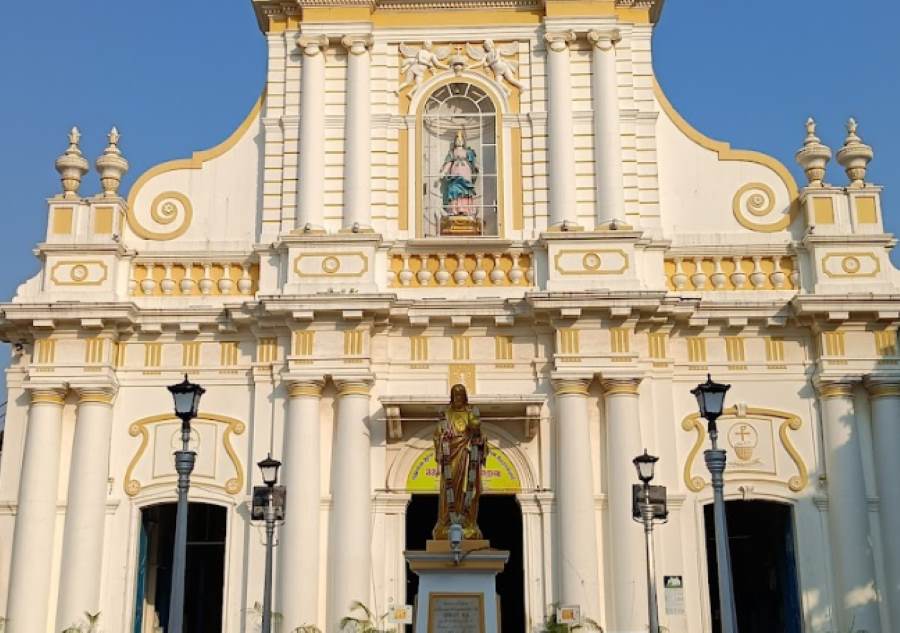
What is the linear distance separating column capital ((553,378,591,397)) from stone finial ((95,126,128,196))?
826 cm

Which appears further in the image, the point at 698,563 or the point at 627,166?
the point at 627,166

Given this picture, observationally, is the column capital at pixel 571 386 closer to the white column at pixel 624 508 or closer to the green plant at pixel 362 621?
the white column at pixel 624 508

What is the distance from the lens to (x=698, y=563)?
1911 centimetres

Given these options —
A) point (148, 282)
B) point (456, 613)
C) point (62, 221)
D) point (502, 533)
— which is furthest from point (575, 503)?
point (62, 221)

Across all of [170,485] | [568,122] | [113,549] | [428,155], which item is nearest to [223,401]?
[170,485]

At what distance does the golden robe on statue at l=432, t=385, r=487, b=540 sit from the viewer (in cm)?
1669

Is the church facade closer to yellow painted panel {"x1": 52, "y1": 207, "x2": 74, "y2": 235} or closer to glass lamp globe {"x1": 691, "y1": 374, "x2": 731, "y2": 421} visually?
yellow painted panel {"x1": 52, "y1": 207, "x2": 74, "y2": 235}

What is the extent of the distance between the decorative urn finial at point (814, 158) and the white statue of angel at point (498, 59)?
16.4 ft

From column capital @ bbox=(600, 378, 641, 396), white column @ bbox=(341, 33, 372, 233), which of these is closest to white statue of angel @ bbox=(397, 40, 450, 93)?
white column @ bbox=(341, 33, 372, 233)

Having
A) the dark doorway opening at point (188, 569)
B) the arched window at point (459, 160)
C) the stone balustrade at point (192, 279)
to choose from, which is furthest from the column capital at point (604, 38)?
the dark doorway opening at point (188, 569)

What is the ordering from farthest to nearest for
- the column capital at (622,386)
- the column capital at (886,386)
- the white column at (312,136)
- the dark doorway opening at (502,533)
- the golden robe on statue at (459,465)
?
the dark doorway opening at (502,533), the white column at (312,136), the column capital at (886,386), the column capital at (622,386), the golden robe on statue at (459,465)

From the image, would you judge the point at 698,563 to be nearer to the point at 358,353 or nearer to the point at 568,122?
the point at 358,353

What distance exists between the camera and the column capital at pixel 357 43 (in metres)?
21.2

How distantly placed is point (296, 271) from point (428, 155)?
3430mm
